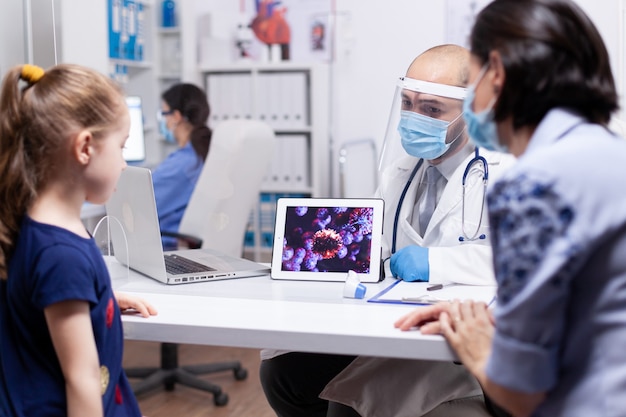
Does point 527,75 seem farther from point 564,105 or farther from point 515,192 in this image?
point 515,192

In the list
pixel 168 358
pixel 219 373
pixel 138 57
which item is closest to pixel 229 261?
pixel 168 358

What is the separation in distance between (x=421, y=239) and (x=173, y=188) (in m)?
1.68

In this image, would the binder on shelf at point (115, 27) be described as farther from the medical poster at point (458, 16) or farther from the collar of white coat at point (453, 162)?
the collar of white coat at point (453, 162)

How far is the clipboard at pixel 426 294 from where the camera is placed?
4.72ft

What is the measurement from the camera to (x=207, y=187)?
9.79ft

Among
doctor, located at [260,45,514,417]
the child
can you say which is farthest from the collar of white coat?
the child

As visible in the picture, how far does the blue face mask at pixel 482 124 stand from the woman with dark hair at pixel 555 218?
0.01 metres

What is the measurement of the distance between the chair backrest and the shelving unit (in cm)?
134

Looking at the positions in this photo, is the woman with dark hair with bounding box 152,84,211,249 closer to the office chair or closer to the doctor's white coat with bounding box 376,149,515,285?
the office chair

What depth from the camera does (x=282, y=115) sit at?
4406 mm

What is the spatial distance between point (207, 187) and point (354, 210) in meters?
1.36

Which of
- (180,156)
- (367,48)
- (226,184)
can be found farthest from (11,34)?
(367,48)

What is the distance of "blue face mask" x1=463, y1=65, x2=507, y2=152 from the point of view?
1071mm

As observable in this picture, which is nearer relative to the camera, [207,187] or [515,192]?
[515,192]
